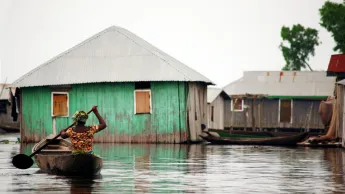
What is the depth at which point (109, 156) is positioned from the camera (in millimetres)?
29188

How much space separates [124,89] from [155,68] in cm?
180

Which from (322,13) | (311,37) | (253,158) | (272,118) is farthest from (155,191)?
(311,37)

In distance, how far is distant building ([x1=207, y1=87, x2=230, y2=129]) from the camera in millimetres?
52138

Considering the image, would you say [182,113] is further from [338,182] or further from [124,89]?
[338,182]

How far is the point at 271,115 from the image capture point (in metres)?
59.9

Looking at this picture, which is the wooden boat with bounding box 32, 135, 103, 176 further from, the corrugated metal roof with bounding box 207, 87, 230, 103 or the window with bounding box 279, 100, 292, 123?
the window with bounding box 279, 100, 292, 123

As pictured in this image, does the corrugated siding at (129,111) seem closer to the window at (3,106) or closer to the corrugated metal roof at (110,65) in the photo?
the corrugated metal roof at (110,65)

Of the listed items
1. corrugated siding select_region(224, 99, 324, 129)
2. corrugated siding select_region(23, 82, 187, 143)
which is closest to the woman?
corrugated siding select_region(23, 82, 187, 143)

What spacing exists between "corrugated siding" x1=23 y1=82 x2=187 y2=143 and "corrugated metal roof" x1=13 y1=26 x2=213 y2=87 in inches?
24.5

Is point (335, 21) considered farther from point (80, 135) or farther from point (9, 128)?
point (80, 135)

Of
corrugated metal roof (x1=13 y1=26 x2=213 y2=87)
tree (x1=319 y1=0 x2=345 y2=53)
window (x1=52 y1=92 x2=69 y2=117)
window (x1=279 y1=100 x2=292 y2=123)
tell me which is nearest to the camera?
corrugated metal roof (x1=13 y1=26 x2=213 y2=87)

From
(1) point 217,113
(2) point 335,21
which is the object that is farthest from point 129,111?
(2) point 335,21

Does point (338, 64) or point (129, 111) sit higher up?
point (338, 64)

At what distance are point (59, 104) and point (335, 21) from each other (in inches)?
1514
